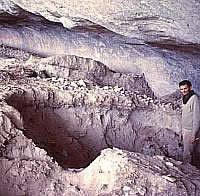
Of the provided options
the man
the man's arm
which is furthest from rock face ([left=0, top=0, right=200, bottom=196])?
the man's arm

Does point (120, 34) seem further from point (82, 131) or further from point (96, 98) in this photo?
point (82, 131)

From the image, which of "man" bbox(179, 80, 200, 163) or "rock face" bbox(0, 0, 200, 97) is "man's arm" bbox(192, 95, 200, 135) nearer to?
"man" bbox(179, 80, 200, 163)

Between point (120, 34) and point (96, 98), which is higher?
point (120, 34)

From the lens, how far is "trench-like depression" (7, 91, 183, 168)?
3832mm

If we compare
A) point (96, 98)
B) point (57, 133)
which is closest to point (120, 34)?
point (96, 98)

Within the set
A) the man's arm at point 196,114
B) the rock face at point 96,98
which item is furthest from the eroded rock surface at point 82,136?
the man's arm at point 196,114

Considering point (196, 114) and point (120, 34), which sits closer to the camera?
point (196, 114)

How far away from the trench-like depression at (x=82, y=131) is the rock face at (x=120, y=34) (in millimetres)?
833

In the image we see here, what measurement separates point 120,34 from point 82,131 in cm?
104

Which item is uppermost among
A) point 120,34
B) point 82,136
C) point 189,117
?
point 120,34

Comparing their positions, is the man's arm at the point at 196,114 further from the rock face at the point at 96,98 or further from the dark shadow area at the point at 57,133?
the dark shadow area at the point at 57,133

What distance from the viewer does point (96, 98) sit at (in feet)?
13.9

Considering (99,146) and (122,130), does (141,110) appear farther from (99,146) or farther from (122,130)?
(99,146)

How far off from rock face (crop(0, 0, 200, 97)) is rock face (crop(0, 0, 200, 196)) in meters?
0.01
